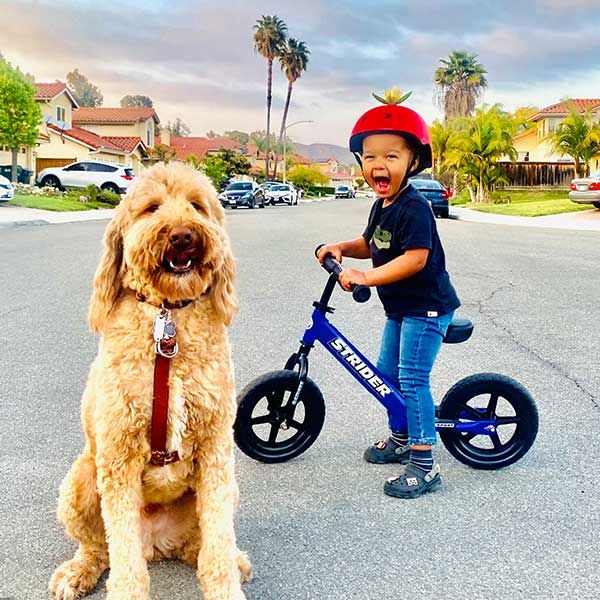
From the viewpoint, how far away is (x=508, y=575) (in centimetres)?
307

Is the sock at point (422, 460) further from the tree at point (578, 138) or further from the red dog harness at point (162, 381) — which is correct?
the tree at point (578, 138)

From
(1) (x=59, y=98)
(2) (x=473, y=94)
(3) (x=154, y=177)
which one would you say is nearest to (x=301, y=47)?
(2) (x=473, y=94)

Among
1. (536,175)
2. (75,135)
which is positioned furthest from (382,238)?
(75,135)

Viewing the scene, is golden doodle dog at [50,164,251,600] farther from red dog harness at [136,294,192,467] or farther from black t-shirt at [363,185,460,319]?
black t-shirt at [363,185,460,319]

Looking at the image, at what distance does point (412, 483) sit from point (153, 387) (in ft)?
5.90

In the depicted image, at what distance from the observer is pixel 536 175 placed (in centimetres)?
4772

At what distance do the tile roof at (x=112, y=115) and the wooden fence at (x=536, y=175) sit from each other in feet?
122

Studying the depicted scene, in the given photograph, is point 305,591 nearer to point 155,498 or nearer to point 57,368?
point 155,498

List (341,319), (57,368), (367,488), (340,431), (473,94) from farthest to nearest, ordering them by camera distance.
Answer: (473,94) < (341,319) < (57,368) < (340,431) < (367,488)

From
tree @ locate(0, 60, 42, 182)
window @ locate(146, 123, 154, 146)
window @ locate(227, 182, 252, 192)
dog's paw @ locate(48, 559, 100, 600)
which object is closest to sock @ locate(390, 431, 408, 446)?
dog's paw @ locate(48, 559, 100, 600)

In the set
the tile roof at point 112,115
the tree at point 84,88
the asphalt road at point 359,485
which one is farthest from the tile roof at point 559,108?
the tree at point 84,88

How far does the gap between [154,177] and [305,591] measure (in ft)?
5.70

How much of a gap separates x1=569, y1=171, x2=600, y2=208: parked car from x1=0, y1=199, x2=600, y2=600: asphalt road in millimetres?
22238

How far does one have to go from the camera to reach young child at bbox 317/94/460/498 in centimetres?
357
